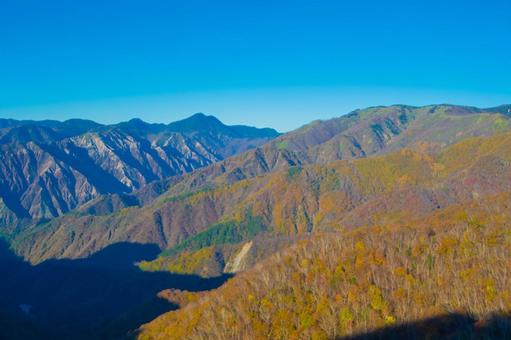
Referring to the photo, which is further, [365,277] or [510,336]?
[365,277]

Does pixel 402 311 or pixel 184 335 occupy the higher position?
pixel 402 311

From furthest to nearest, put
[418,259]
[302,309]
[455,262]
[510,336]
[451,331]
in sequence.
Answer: [418,259], [455,262], [302,309], [451,331], [510,336]

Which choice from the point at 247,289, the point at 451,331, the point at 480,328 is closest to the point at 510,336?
the point at 480,328

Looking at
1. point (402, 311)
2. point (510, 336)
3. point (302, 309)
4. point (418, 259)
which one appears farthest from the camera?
point (418, 259)

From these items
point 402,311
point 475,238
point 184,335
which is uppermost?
point 475,238

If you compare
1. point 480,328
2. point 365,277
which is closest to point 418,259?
point 365,277

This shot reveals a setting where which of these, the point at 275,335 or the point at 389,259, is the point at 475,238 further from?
the point at 275,335

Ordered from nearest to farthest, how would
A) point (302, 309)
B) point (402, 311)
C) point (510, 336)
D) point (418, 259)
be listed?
point (510, 336) < point (402, 311) < point (302, 309) < point (418, 259)

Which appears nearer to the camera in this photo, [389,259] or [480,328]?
[480,328]

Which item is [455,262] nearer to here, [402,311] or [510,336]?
[402,311]
